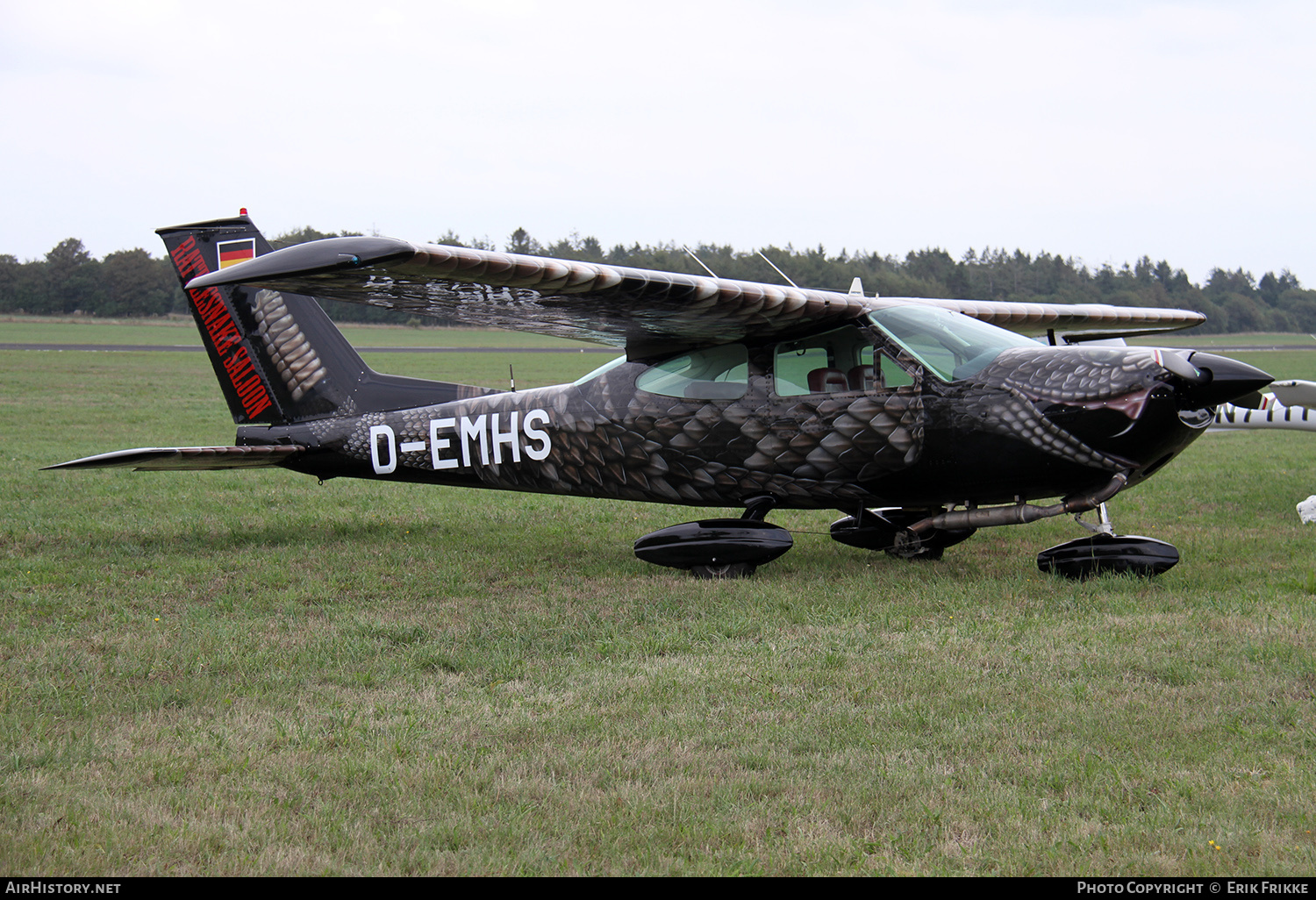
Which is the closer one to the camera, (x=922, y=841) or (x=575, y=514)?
(x=922, y=841)

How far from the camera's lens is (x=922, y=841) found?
325cm

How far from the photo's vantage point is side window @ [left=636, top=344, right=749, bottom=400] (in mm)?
8016

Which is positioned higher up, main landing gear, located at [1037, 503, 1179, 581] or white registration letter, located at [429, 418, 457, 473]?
white registration letter, located at [429, 418, 457, 473]

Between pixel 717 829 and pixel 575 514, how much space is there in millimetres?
7684

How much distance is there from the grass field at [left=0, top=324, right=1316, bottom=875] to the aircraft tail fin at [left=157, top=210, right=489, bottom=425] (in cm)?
145

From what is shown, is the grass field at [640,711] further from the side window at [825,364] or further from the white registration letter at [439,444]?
the side window at [825,364]

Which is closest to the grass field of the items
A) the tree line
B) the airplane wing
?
the airplane wing

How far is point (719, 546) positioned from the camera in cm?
766

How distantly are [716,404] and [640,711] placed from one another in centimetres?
383

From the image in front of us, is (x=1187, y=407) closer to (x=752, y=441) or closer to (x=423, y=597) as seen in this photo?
(x=752, y=441)

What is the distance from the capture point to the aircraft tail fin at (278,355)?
9680 mm

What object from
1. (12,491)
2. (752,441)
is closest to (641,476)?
(752,441)

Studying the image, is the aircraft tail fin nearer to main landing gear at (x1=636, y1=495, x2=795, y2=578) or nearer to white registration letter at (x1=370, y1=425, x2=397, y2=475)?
white registration letter at (x1=370, y1=425, x2=397, y2=475)

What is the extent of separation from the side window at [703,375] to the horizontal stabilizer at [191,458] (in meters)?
3.55
